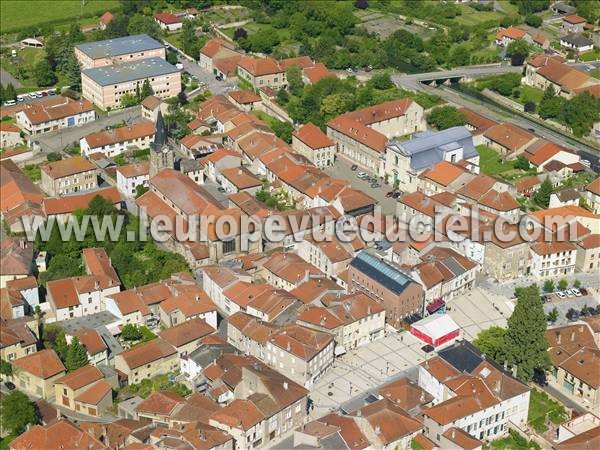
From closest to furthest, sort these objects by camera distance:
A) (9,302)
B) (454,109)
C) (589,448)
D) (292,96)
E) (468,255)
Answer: (589,448)
(9,302)
(468,255)
(454,109)
(292,96)

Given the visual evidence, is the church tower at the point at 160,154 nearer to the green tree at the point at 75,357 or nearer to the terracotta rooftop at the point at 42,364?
the green tree at the point at 75,357

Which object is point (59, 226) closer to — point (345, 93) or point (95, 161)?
point (95, 161)

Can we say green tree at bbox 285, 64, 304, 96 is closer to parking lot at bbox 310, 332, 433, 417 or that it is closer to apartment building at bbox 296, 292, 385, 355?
apartment building at bbox 296, 292, 385, 355

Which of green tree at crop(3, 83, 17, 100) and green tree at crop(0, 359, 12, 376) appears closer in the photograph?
green tree at crop(0, 359, 12, 376)

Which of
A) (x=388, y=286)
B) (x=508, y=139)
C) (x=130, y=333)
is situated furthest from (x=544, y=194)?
(x=130, y=333)

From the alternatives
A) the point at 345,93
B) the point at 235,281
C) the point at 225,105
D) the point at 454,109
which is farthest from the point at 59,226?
the point at 454,109

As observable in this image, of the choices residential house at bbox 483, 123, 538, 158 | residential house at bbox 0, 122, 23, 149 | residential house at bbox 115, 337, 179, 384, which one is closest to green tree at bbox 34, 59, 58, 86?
residential house at bbox 0, 122, 23, 149
